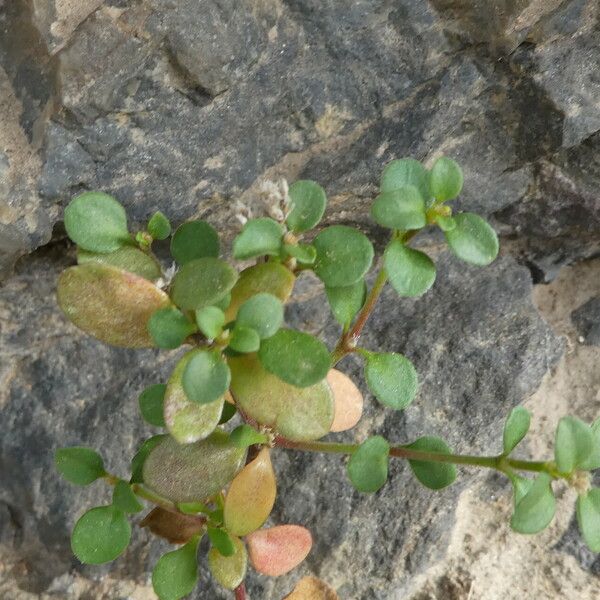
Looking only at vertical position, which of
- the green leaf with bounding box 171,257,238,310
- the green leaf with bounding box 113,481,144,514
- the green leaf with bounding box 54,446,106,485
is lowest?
the green leaf with bounding box 113,481,144,514

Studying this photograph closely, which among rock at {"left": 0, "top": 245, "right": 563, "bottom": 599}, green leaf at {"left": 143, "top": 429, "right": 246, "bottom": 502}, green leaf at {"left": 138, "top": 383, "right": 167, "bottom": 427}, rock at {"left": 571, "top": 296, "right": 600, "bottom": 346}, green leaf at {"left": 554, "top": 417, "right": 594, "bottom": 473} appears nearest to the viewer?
green leaf at {"left": 554, "top": 417, "right": 594, "bottom": 473}

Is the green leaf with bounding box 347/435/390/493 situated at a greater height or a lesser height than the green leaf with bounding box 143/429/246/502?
lesser

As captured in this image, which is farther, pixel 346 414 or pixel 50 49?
pixel 346 414

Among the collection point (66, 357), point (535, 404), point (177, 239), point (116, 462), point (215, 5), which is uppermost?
point (215, 5)

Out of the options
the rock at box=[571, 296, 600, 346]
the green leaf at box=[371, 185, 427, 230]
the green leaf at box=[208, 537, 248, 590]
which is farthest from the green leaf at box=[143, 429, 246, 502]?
the rock at box=[571, 296, 600, 346]

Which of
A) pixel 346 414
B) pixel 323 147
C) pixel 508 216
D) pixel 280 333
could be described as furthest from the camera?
pixel 508 216

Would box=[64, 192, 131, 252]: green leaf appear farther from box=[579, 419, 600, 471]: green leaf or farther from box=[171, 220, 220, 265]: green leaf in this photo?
box=[579, 419, 600, 471]: green leaf

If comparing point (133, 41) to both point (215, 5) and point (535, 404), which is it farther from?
point (535, 404)

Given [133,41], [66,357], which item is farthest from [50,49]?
[66,357]
